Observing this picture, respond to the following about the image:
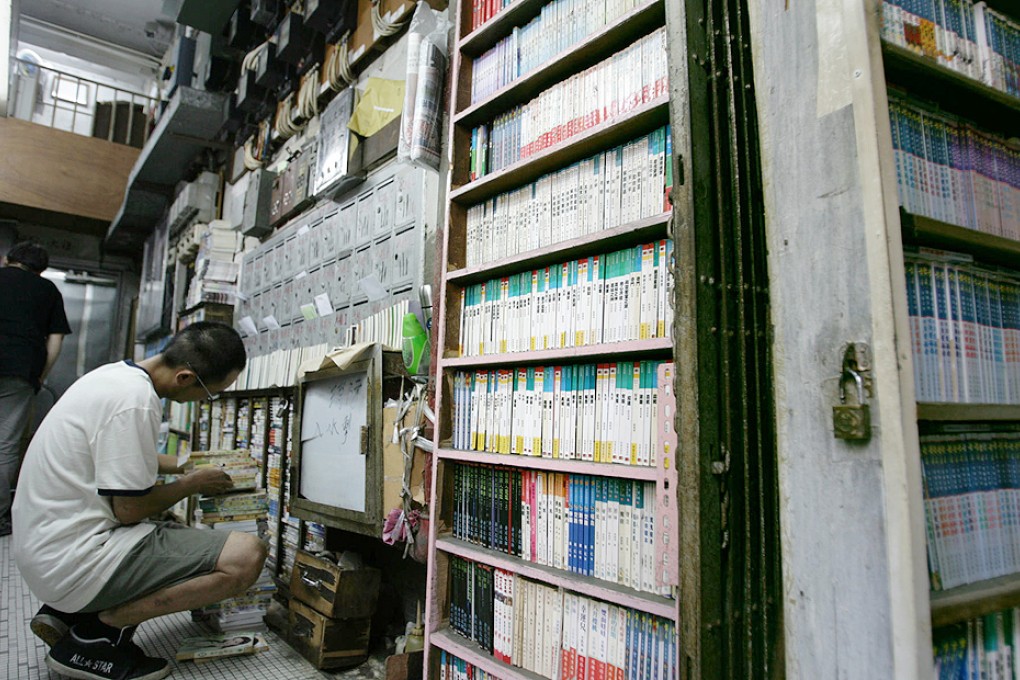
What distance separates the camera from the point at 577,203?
1589 millimetres

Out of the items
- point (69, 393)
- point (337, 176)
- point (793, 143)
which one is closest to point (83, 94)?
point (337, 176)

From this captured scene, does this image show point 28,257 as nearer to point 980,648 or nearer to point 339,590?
point 339,590

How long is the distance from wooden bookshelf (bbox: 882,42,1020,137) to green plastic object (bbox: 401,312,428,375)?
1677 mm

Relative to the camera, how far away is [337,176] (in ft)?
10.4

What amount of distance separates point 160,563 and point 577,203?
76.4 inches

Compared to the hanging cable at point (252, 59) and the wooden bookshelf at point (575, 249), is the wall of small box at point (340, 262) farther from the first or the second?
the hanging cable at point (252, 59)

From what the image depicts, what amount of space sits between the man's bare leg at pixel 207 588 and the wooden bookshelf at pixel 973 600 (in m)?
2.16

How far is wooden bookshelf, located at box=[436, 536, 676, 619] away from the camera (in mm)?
1206

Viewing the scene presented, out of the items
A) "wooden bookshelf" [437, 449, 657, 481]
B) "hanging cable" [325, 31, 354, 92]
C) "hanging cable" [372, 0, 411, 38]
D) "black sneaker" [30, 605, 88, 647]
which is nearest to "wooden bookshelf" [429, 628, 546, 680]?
"wooden bookshelf" [437, 449, 657, 481]

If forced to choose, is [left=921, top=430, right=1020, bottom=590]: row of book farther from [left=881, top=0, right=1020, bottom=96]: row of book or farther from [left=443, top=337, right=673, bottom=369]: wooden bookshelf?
[left=881, top=0, right=1020, bottom=96]: row of book

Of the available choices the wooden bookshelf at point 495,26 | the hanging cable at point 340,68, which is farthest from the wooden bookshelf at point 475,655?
the hanging cable at point 340,68

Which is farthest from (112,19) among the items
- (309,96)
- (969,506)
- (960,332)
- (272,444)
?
(969,506)

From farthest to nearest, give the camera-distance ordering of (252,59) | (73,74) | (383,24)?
(73,74) < (252,59) < (383,24)

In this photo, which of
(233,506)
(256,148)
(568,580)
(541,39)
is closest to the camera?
(568,580)
